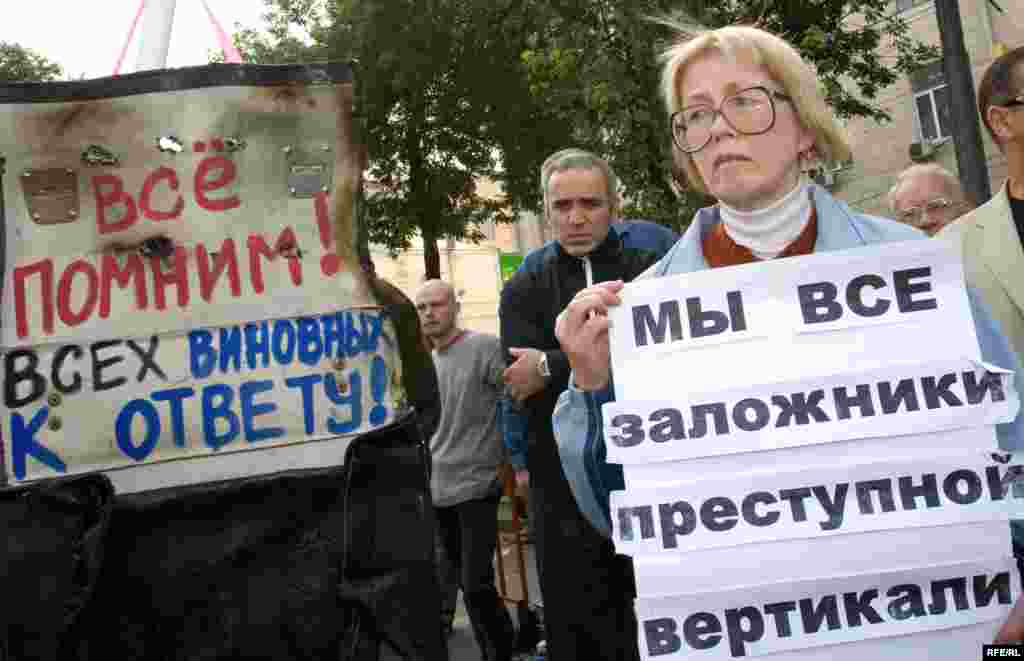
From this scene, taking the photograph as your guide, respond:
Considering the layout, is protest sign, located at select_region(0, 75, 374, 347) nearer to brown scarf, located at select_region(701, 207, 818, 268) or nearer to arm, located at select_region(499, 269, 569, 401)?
brown scarf, located at select_region(701, 207, 818, 268)

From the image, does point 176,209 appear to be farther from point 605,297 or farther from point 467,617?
point 467,617

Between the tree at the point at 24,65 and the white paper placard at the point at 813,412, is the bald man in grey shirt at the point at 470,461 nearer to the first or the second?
the white paper placard at the point at 813,412

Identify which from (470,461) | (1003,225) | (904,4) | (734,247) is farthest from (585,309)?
(904,4)

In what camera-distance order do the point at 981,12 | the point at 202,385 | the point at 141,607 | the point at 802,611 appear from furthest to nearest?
the point at 981,12, the point at 202,385, the point at 141,607, the point at 802,611

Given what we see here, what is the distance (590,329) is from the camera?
6.02 ft

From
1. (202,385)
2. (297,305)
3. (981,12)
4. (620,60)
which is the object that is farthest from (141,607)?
(981,12)

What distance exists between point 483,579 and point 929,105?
18.2 metres

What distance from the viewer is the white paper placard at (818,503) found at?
1672mm

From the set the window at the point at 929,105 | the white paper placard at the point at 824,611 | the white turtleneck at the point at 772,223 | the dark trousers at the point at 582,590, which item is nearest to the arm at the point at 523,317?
the dark trousers at the point at 582,590

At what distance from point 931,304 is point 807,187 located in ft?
1.08

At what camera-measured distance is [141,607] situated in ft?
6.12

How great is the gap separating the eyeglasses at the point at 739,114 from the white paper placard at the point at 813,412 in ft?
1.50

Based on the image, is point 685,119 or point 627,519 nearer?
point 627,519

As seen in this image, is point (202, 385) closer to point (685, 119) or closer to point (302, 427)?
point (302, 427)
